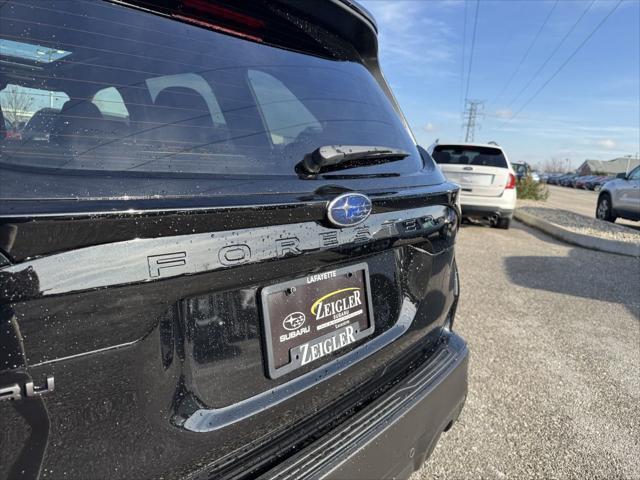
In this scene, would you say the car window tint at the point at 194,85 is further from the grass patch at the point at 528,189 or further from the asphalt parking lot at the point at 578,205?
the grass patch at the point at 528,189

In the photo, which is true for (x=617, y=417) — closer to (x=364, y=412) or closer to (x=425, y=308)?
(x=425, y=308)

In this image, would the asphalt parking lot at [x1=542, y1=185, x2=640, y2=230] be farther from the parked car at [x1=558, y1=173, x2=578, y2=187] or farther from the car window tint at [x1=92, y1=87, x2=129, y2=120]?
the parked car at [x1=558, y1=173, x2=578, y2=187]

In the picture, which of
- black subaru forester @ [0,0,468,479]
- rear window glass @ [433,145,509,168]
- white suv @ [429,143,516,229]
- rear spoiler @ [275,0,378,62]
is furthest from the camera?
rear window glass @ [433,145,509,168]

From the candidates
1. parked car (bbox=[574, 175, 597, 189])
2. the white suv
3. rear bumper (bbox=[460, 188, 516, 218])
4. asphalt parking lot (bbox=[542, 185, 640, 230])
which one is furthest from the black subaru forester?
parked car (bbox=[574, 175, 597, 189])

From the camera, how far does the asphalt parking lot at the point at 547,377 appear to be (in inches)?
92.4

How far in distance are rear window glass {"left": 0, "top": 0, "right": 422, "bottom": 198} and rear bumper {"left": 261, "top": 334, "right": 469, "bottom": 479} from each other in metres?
0.76

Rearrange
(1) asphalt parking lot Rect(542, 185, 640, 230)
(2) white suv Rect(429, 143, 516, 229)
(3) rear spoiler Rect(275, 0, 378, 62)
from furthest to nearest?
(1) asphalt parking lot Rect(542, 185, 640, 230)
(2) white suv Rect(429, 143, 516, 229)
(3) rear spoiler Rect(275, 0, 378, 62)

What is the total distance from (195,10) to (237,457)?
4.10 feet

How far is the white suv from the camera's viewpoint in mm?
9328

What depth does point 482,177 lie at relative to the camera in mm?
9383

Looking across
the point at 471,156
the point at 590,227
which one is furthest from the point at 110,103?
the point at 590,227

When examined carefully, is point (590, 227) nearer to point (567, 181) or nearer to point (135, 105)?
point (135, 105)

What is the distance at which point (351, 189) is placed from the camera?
4.56 ft

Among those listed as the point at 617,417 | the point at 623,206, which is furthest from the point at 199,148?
the point at 623,206
